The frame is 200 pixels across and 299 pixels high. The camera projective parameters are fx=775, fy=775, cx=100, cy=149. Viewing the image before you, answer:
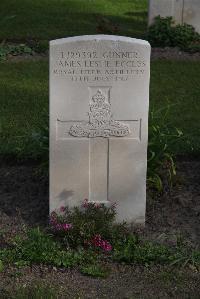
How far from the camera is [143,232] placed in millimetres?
6133

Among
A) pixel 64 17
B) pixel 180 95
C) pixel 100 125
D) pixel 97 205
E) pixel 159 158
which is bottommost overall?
pixel 97 205

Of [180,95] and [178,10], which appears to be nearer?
[180,95]

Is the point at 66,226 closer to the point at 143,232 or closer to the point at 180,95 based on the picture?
the point at 143,232

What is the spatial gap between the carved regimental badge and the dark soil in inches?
33.0

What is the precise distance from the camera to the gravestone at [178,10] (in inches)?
508

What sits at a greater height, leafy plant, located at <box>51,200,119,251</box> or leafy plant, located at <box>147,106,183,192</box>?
leafy plant, located at <box>147,106,183,192</box>

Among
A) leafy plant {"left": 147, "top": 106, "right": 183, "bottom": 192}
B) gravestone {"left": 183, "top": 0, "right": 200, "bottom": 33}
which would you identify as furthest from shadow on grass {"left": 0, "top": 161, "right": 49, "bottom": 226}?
gravestone {"left": 183, "top": 0, "right": 200, "bottom": 33}

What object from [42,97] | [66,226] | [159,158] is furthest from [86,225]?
[42,97]

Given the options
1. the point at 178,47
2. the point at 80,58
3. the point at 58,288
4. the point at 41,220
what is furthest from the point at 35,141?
the point at 178,47

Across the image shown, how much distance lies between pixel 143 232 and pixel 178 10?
7560 millimetres

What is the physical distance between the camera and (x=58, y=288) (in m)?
5.23

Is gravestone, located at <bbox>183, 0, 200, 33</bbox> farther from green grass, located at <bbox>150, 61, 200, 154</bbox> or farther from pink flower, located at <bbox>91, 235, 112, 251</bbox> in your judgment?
pink flower, located at <bbox>91, 235, 112, 251</bbox>

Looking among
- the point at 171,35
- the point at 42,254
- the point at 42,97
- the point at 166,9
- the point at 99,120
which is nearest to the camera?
the point at 42,254

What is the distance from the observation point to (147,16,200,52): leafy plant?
1275cm
